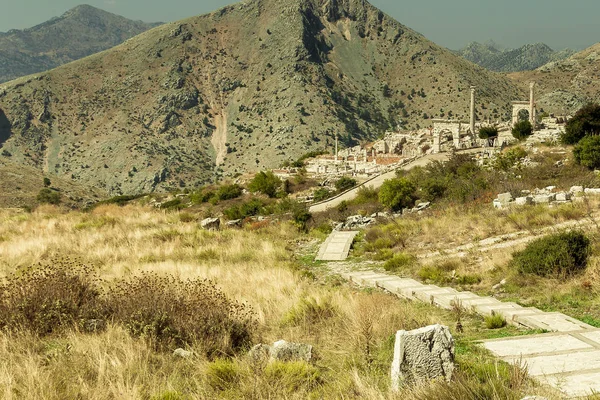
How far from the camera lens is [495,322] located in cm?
613

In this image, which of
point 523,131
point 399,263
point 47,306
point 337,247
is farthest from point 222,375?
point 523,131

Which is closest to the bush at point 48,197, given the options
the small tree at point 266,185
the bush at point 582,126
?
the small tree at point 266,185

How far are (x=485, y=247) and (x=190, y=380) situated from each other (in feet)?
27.3

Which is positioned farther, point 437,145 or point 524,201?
point 437,145

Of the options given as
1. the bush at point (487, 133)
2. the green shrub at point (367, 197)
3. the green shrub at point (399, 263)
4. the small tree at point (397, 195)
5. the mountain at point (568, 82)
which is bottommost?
the green shrub at point (367, 197)

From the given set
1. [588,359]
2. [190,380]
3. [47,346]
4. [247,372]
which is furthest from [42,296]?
[588,359]

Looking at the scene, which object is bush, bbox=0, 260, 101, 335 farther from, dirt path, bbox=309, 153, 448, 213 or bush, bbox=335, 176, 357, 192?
bush, bbox=335, 176, 357, 192

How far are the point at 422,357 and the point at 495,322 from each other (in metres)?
2.67

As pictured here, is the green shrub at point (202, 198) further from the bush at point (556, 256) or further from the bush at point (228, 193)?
the bush at point (556, 256)

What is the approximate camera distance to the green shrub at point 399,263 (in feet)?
36.1

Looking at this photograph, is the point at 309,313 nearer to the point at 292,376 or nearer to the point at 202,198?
the point at 292,376

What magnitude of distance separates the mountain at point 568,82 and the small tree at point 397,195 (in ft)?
281

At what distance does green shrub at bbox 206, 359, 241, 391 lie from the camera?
4367 mm

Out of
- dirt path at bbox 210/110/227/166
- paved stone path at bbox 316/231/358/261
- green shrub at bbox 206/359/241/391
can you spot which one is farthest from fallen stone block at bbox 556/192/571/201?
dirt path at bbox 210/110/227/166
